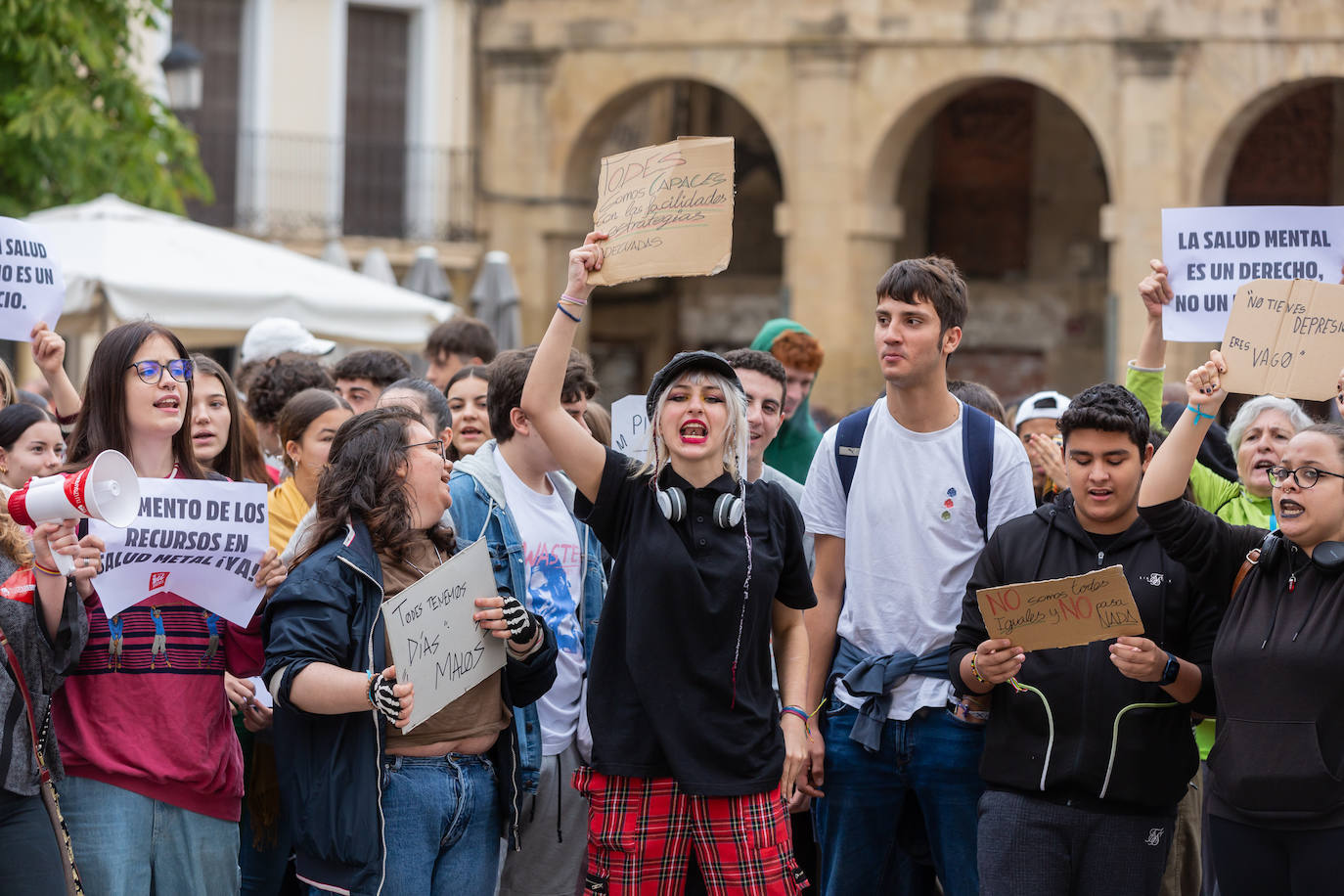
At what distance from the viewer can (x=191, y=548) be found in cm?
459

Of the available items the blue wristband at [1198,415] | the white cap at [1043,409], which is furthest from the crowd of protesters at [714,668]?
the white cap at [1043,409]

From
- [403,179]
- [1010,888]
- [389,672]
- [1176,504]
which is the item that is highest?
[403,179]

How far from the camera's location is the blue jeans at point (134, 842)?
14.6 feet

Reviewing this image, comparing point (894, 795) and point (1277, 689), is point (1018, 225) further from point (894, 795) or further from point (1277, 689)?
point (1277, 689)

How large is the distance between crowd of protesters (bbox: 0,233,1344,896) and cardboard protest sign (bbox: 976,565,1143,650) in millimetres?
81

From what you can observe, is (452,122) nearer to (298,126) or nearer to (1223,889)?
(298,126)

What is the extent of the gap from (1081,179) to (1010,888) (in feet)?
69.2

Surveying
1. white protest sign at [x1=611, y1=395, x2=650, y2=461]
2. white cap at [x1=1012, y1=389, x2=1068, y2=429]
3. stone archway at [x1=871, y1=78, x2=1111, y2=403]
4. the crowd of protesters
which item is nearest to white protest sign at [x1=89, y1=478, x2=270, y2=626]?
the crowd of protesters

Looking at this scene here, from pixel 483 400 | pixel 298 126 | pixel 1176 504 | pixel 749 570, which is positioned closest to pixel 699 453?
pixel 749 570

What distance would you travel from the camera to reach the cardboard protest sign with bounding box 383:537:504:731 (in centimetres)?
432

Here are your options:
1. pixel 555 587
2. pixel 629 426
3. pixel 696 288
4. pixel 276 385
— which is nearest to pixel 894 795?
pixel 555 587

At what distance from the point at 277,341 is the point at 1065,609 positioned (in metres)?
5.15

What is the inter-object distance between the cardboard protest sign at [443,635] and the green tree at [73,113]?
8.95 meters

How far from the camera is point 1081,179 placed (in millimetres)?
24656
